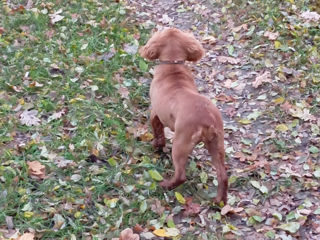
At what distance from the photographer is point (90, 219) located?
13.7 ft

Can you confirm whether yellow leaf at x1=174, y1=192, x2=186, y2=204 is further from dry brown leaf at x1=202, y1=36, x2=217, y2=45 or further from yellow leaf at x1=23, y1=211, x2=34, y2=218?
dry brown leaf at x1=202, y1=36, x2=217, y2=45

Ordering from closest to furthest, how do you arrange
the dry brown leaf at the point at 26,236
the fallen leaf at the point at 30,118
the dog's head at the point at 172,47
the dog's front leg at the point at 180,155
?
the dry brown leaf at the point at 26,236 < the dog's front leg at the point at 180,155 < the dog's head at the point at 172,47 < the fallen leaf at the point at 30,118

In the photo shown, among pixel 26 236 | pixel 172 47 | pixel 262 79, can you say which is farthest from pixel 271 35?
pixel 26 236

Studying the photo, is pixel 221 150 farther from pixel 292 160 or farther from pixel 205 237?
pixel 292 160

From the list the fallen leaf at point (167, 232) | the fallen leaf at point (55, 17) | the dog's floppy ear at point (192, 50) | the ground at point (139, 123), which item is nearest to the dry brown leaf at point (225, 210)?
the ground at point (139, 123)

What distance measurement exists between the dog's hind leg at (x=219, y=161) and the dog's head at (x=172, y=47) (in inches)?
41.2

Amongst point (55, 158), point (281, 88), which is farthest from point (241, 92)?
point (55, 158)

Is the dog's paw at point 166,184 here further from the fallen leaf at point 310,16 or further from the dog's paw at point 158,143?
the fallen leaf at point 310,16

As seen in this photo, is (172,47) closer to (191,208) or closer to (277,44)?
(191,208)

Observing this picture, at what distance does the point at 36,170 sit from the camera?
454 centimetres

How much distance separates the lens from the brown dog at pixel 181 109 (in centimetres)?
407

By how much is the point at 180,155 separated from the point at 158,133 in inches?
33.6

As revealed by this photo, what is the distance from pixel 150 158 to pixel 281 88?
2.10 metres

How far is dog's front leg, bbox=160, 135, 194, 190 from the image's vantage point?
4117mm
